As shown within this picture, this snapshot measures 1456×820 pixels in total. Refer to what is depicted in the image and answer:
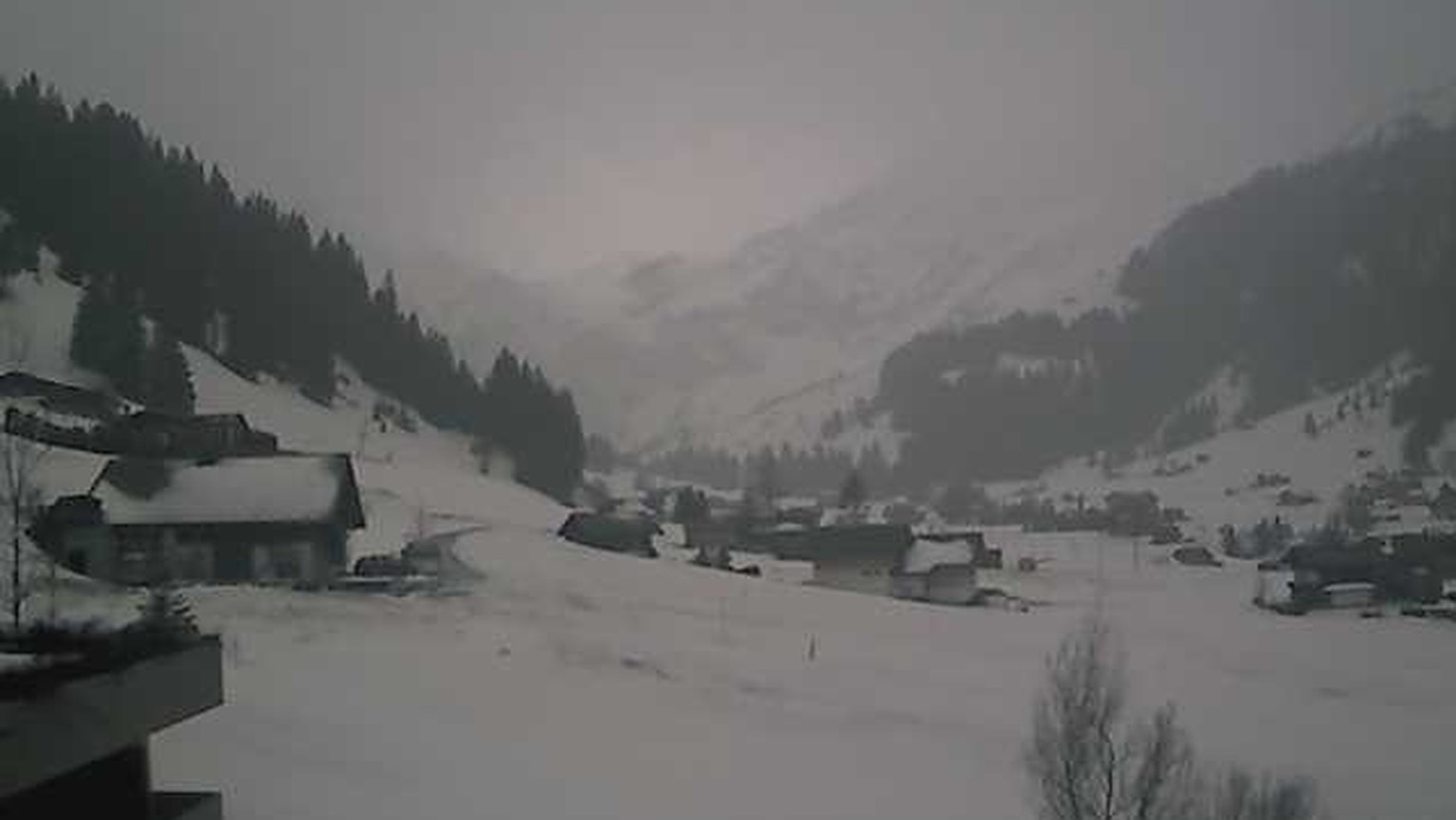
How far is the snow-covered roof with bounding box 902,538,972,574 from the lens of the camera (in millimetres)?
78250

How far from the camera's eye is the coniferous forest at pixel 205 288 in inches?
4124

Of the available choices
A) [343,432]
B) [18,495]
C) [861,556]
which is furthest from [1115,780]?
[343,432]

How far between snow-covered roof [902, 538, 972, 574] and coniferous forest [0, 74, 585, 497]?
50526 mm

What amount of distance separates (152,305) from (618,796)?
95427mm

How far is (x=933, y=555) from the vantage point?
79250mm

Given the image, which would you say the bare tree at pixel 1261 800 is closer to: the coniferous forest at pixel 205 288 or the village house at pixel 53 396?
the village house at pixel 53 396

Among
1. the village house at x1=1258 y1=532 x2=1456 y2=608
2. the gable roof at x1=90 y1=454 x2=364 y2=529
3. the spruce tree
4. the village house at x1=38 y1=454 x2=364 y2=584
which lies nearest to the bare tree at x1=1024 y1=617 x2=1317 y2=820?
the village house at x1=38 y1=454 x2=364 y2=584

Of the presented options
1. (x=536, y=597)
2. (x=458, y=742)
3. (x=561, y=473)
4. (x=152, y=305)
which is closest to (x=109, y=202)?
(x=152, y=305)

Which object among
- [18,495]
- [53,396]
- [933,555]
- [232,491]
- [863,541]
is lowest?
[933,555]

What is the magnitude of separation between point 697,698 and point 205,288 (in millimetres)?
90737

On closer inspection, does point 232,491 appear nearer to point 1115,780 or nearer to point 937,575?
point 1115,780

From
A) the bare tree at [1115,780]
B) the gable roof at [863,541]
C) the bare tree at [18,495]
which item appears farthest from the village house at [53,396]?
the bare tree at [1115,780]

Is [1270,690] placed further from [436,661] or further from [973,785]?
[436,661]

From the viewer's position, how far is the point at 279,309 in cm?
12281
